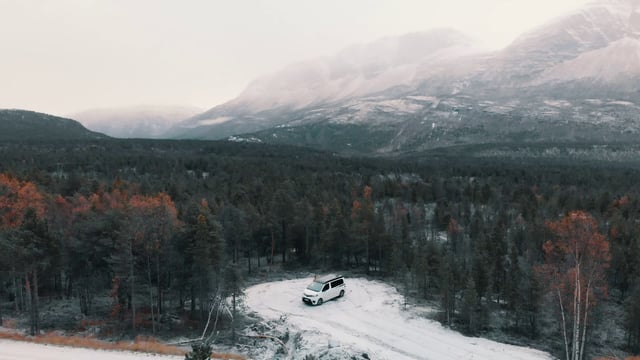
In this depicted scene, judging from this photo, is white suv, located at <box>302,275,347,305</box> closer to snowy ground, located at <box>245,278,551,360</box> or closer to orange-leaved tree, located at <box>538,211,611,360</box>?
snowy ground, located at <box>245,278,551,360</box>

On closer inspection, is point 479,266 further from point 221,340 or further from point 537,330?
point 221,340

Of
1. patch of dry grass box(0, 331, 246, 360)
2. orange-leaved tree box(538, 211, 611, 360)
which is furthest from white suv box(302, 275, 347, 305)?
orange-leaved tree box(538, 211, 611, 360)

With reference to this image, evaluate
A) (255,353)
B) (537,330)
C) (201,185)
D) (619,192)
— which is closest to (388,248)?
(537,330)

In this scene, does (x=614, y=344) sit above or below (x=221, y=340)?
below

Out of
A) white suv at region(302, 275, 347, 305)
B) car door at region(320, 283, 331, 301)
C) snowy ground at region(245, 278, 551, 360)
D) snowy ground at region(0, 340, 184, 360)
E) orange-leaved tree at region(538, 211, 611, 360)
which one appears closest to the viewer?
snowy ground at region(0, 340, 184, 360)

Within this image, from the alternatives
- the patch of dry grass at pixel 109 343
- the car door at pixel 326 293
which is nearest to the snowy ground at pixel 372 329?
the car door at pixel 326 293

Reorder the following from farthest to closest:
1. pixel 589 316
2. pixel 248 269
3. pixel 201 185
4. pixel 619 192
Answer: pixel 619 192
pixel 201 185
pixel 248 269
pixel 589 316

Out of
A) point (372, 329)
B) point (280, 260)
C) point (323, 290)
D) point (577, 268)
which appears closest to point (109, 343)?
point (323, 290)
